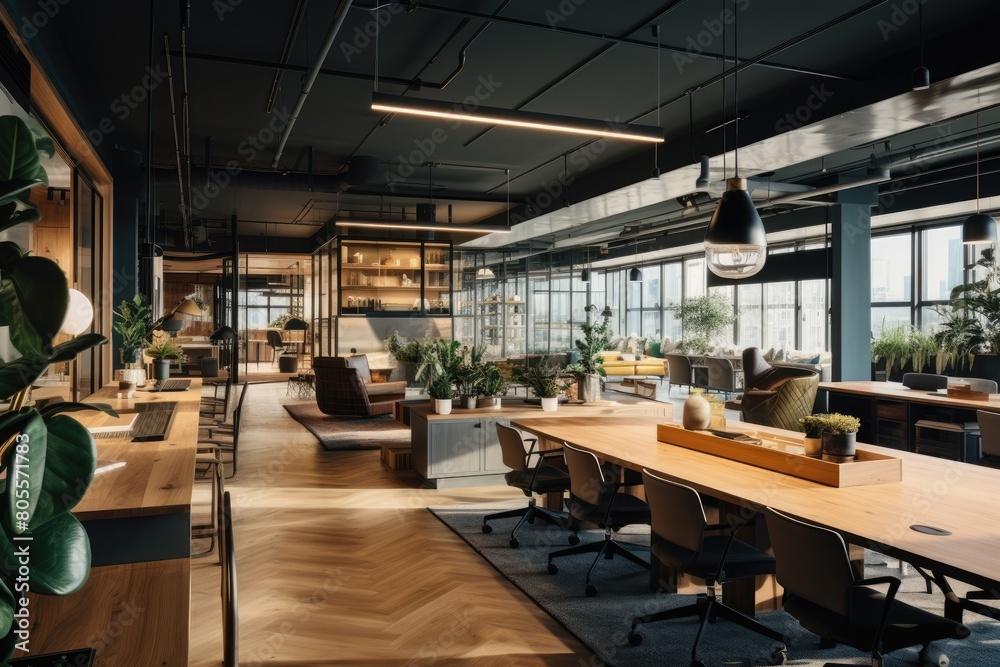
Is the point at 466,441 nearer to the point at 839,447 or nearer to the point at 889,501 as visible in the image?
the point at 839,447

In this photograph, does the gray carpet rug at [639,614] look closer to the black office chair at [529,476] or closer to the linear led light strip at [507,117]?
the black office chair at [529,476]

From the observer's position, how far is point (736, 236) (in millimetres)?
3527

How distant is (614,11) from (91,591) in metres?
4.63

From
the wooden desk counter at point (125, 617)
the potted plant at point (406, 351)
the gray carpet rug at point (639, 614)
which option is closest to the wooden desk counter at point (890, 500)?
the gray carpet rug at point (639, 614)

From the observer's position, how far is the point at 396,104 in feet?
15.1

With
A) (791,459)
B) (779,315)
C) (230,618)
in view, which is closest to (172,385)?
(791,459)

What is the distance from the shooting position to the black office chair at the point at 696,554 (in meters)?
2.99

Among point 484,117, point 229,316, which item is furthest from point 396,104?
point 229,316

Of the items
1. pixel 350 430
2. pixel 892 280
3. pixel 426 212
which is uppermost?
pixel 426 212

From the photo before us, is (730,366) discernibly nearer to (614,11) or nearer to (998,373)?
(998,373)

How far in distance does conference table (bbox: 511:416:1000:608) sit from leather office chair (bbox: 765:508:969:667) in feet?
0.40

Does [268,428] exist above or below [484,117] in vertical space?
below

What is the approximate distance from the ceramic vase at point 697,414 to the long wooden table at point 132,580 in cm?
282

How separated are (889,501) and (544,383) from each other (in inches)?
143
